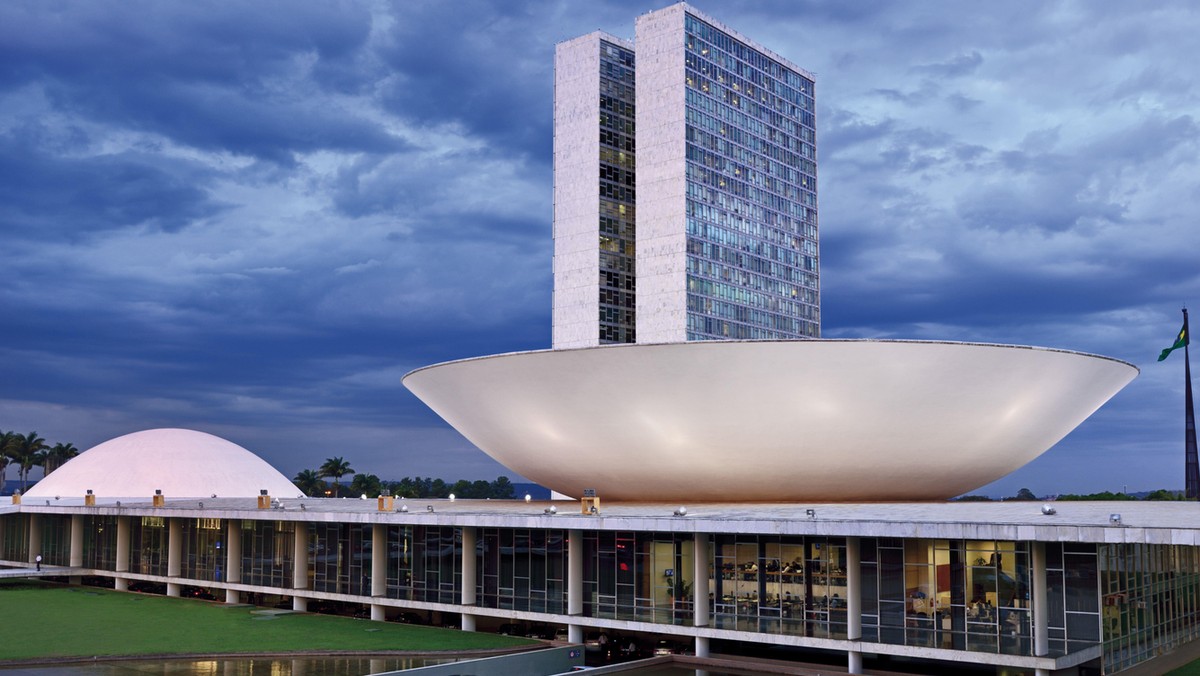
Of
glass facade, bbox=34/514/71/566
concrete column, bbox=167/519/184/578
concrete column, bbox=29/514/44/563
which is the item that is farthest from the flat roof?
concrete column, bbox=29/514/44/563

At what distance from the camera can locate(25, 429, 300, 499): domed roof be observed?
54094 millimetres

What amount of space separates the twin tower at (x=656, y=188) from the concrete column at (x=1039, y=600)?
55210mm

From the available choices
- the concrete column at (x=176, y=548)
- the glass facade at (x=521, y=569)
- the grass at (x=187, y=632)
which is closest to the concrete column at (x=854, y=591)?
the glass facade at (x=521, y=569)

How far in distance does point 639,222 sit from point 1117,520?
2386 inches

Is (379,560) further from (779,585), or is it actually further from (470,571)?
(779,585)

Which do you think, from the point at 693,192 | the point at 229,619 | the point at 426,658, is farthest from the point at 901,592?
the point at 693,192

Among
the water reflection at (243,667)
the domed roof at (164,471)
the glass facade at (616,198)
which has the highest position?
the glass facade at (616,198)

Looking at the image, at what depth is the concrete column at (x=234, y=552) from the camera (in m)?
33.9

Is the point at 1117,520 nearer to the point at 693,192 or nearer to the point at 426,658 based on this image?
the point at 426,658

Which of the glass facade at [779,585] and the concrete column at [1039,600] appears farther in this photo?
the glass facade at [779,585]

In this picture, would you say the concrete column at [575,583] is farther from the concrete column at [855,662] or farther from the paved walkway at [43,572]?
the paved walkway at [43,572]

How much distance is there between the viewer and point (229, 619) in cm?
2925

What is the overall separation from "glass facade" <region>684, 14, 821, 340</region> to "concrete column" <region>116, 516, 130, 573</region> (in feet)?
143

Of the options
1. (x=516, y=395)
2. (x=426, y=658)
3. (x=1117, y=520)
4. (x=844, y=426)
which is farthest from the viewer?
(x=516, y=395)
